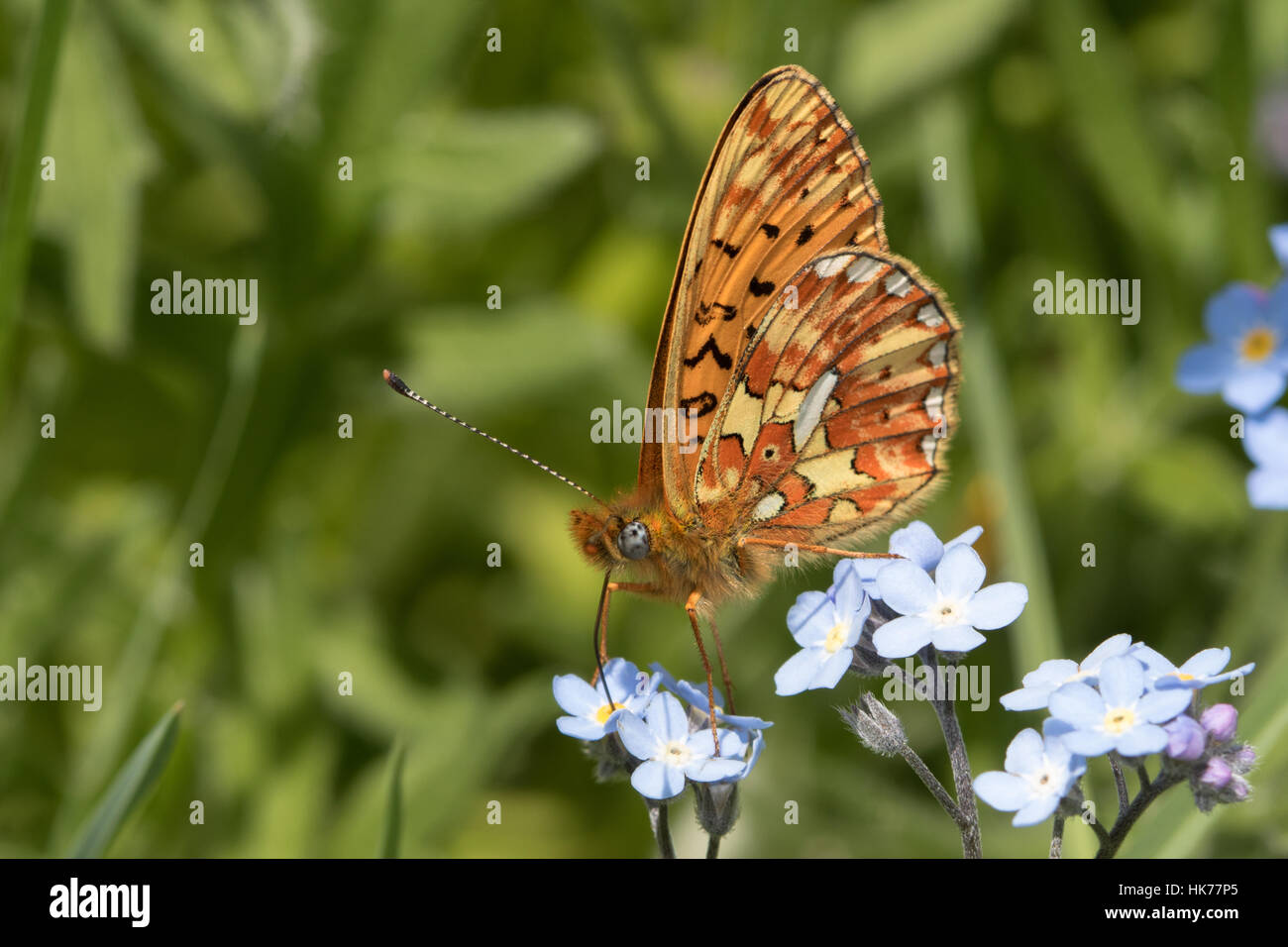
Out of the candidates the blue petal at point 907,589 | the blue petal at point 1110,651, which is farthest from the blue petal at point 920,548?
the blue petal at point 1110,651

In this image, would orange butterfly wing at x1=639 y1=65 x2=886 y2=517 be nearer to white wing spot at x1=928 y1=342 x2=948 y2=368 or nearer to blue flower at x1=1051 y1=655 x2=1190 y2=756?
white wing spot at x1=928 y1=342 x2=948 y2=368

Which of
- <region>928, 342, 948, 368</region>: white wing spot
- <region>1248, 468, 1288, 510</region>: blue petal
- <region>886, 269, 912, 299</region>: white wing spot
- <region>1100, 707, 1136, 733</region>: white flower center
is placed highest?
<region>886, 269, 912, 299</region>: white wing spot

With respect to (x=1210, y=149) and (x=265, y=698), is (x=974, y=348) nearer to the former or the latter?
(x=1210, y=149)

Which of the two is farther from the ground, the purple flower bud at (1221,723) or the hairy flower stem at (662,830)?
the purple flower bud at (1221,723)

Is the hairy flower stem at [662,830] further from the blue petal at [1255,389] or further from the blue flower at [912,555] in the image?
the blue petal at [1255,389]

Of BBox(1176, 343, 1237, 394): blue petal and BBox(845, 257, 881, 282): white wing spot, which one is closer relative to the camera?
BBox(845, 257, 881, 282): white wing spot

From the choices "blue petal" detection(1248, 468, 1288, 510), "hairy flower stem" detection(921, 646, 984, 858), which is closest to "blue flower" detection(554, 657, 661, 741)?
"hairy flower stem" detection(921, 646, 984, 858)
